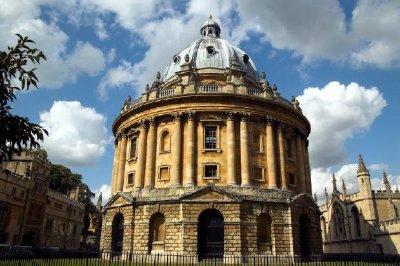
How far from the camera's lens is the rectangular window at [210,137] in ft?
105

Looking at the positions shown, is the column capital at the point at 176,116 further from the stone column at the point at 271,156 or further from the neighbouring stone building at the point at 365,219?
the neighbouring stone building at the point at 365,219

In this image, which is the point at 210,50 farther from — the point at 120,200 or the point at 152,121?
the point at 120,200

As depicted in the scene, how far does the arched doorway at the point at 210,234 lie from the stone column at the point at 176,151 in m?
3.75

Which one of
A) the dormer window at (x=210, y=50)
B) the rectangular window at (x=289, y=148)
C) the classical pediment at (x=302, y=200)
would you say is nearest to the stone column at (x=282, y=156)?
the classical pediment at (x=302, y=200)

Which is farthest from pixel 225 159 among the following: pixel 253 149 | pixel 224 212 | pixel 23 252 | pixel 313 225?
pixel 23 252

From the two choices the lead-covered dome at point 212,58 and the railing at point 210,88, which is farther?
the lead-covered dome at point 212,58

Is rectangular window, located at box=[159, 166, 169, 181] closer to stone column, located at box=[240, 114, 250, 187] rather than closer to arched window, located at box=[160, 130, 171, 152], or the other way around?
arched window, located at box=[160, 130, 171, 152]

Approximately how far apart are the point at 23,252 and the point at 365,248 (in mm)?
48432

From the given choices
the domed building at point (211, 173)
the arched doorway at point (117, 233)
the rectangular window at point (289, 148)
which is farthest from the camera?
the rectangular window at point (289, 148)

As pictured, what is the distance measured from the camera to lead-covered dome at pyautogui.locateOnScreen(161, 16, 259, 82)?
132 feet

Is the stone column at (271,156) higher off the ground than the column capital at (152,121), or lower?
lower

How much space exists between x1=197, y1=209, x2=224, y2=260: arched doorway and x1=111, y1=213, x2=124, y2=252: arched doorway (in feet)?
25.3

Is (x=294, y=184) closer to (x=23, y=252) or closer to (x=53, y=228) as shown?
(x=23, y=252)

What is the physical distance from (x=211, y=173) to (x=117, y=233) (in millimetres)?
10415
